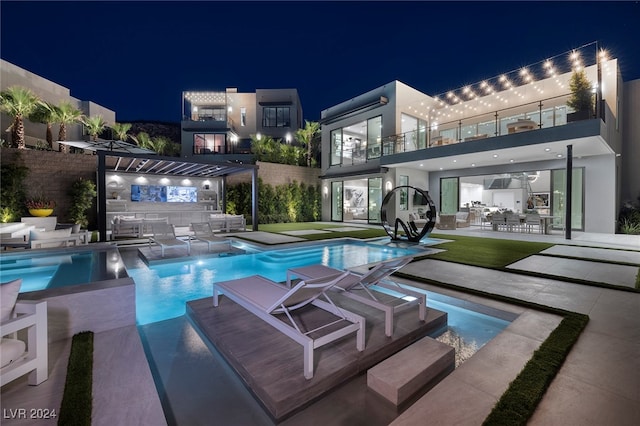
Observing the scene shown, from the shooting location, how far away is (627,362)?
277cm

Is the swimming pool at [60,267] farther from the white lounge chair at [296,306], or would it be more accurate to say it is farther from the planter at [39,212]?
the planter at [39,212]

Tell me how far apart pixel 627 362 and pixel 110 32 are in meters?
70.4

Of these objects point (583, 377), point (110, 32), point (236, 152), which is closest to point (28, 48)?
point (110, 32)

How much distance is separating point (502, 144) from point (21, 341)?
13944mm

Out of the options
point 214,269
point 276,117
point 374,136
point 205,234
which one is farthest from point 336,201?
point 214,269

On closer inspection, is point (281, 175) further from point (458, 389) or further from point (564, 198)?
point (458, 389)

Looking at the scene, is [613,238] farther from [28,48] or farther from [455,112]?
[28,48]

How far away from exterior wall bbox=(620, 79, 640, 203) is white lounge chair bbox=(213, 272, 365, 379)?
18043 millimetres

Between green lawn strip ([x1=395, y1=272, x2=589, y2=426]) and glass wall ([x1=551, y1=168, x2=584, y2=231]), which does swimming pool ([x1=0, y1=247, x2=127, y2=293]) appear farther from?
glass wall ([x1=551, y1=168, x2=584, y2=231])

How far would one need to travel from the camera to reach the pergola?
10.2 metres

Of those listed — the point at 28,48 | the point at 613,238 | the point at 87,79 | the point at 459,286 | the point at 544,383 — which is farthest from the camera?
the point at 87,79

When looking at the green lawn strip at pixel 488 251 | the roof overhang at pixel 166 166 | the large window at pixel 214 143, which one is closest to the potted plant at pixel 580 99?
the green lawn strip at pixel 488 251

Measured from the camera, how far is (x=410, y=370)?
104 inches

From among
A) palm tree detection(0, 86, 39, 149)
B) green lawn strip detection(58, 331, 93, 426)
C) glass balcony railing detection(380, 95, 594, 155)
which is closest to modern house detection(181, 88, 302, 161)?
glass balcony railing detection(380, 95, 594, 155)
